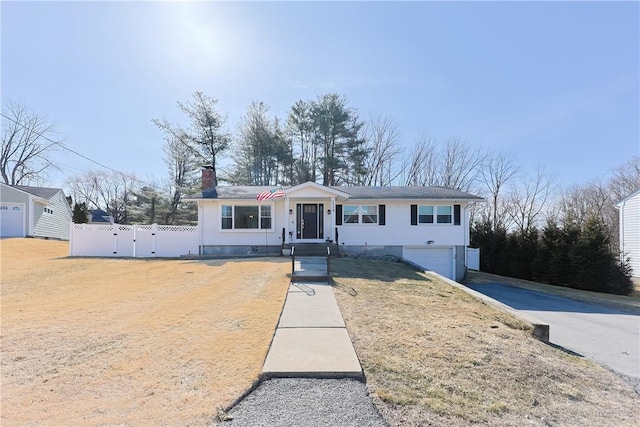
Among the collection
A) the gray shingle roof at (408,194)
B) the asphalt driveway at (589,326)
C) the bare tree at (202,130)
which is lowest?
the asphalt driveway at (589,326)

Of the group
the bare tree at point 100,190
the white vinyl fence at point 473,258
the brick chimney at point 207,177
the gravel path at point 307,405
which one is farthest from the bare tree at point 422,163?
the bare tree at point 100,190

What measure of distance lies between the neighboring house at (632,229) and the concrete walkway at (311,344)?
71.0 feet

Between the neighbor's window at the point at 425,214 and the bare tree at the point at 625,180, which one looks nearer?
the neighbor's window at the point at 425,214

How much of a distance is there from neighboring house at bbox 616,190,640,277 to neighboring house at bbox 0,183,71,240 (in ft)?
127

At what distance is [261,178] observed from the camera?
27438mm

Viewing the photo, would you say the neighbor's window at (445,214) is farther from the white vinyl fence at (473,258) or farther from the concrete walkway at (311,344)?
the concrete walkway at (311,344)

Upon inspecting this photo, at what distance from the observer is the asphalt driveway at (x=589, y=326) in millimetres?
5996

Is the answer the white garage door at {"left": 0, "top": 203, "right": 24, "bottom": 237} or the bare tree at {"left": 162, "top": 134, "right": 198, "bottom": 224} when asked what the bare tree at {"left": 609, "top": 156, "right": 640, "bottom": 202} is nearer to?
the bare tree at {"left": 162, "top": 134, "right": 198, "bottom": 224}

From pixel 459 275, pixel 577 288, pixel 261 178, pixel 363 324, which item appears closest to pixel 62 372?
pixel 363 324

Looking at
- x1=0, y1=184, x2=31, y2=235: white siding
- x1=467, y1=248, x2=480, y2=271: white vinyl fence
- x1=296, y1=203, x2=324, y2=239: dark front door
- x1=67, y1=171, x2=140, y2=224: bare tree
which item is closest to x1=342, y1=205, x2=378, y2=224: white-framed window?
x1=296, y1=203, x2=324, y2=239: dark front door

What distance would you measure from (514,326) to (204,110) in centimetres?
2626

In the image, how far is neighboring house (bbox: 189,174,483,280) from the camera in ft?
52.3

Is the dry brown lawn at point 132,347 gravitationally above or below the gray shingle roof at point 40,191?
below

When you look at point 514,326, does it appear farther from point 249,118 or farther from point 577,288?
point 249,118
